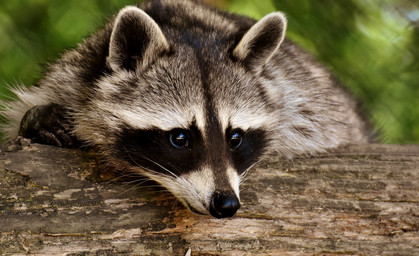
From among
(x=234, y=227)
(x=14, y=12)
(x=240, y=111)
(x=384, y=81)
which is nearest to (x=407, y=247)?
(x=234, y=227)

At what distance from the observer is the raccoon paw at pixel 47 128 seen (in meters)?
3.18

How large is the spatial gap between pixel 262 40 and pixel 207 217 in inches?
44.2

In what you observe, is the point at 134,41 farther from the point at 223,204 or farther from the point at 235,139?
the point at 223,204

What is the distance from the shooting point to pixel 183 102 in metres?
2.77

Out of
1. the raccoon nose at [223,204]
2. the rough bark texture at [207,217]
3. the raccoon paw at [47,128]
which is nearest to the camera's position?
the raccoon nose at [223,204]

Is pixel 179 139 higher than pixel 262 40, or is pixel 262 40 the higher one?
pixel 262 40

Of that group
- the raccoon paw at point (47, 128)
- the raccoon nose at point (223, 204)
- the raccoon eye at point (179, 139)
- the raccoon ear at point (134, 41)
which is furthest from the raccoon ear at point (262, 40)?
the raccoon paw at point (47, 128)

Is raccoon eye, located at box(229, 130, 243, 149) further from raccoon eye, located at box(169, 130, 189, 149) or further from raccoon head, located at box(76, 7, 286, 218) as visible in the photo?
raccoon eye, located at box(169, 130, 189, 149)

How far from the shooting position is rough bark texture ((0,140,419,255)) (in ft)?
8.75

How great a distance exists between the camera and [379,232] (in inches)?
120

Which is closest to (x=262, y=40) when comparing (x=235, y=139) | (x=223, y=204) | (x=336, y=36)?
(x=235, y=139)

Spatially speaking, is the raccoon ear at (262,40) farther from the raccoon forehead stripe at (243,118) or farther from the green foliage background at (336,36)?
the green foliage background at (336,36)

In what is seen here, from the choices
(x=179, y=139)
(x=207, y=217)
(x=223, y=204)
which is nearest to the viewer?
(x=223, y=204)

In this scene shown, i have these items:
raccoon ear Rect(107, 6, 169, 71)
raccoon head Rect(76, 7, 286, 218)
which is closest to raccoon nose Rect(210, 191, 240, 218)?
raccoon head Rect(76, 7, 286, 218)
